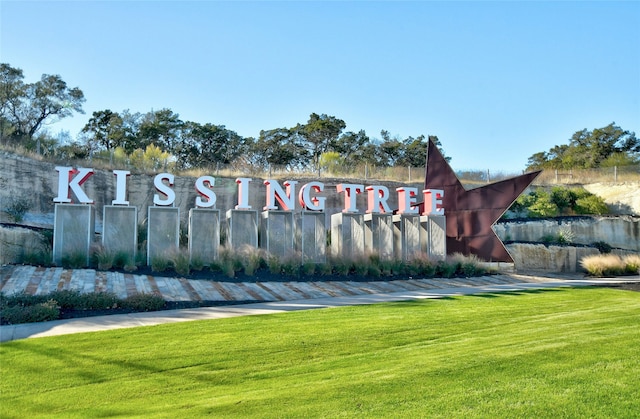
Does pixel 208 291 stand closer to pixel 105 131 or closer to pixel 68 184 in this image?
pixel 68 184

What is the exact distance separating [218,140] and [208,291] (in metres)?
41.6

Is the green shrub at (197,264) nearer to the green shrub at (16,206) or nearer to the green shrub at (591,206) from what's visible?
the green shrub at (16,206)

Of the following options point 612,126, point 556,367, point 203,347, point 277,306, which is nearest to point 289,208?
point 277,306

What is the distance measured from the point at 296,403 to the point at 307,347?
2657 mm

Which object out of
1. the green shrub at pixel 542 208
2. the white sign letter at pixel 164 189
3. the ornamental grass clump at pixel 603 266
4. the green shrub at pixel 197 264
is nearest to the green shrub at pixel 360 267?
the green shrub at pixel 197 264

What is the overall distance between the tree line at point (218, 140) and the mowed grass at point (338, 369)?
3574 cm

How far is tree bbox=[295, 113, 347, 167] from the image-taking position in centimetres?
5603

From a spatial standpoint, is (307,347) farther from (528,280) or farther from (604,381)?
(528,280)

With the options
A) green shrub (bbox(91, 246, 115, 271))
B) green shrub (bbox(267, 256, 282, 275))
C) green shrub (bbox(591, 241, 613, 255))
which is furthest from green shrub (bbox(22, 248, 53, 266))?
green shrub (bbox(591, 241, 613, 255))

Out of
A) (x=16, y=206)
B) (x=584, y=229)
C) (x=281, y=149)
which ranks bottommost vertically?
(x=584, y=229)

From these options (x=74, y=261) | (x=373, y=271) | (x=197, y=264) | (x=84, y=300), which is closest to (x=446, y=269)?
(x=373, y=271)

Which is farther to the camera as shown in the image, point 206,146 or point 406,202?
point 206,146

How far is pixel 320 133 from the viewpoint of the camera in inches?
2216

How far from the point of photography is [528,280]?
68.3 ft
